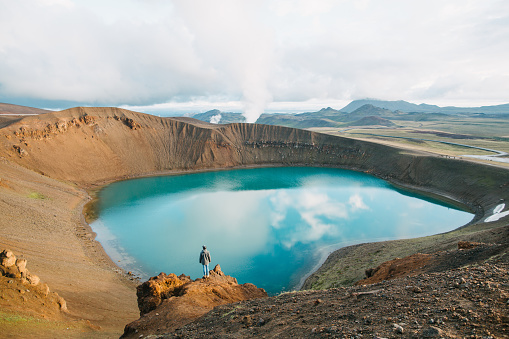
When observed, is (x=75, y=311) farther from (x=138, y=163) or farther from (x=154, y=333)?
(x=138, y=163)

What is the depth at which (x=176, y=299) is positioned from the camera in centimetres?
1184

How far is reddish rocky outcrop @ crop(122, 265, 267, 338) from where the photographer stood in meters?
10.1

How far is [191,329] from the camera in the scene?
8.88 metres

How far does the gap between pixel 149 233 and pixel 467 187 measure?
49.6 m

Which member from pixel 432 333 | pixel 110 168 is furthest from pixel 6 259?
pixel 110 168

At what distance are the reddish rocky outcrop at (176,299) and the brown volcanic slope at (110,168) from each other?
2.18 metres

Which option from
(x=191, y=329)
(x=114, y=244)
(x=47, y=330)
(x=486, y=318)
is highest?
(x=486, y=318)

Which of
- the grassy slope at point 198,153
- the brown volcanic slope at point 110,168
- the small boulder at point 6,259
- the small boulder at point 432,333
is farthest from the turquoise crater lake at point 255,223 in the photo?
the small boulder at point 432,333

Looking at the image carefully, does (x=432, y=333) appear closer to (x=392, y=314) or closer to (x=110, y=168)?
(x=392, y=314)

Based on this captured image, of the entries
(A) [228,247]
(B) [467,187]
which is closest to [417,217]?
(B) [467,187]

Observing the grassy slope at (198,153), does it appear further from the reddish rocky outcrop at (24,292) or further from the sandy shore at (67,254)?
the reddish rocky outcrop at (24,292)

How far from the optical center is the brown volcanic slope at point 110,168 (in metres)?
19.5

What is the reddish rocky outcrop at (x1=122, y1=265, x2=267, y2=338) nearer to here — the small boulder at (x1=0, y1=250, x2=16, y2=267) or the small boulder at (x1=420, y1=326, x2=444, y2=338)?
the small boulder at (x1=0, y1=250, x2=16, y2=267)

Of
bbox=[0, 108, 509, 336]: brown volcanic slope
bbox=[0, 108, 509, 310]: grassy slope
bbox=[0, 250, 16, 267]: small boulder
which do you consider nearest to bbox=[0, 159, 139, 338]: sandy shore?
bbox=[0, 108, 509, 336]: brown volcanic slope
